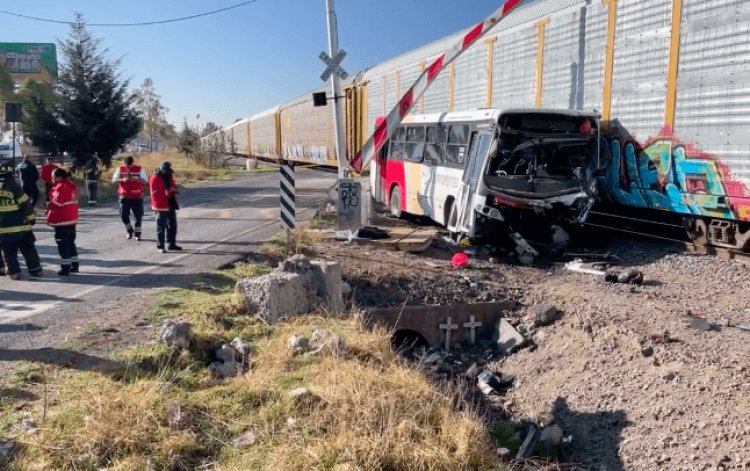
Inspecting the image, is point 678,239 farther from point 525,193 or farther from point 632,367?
point 632,367

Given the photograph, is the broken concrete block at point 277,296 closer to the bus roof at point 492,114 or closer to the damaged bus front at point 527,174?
the damaged bus front at point 527,174

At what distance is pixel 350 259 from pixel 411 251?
52.4 inches

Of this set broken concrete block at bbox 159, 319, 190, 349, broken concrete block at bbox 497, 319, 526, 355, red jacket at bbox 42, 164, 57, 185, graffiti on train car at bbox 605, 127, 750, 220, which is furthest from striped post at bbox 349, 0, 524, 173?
broken concrete block at bbox 159, 319, 190, 349

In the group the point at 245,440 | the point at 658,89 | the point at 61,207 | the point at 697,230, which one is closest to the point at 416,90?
the point at 658,89

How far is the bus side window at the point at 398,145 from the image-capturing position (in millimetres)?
13271

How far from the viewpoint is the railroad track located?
866 centimetres

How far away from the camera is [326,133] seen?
2150 cm

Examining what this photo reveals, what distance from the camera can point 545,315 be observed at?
7.20 m

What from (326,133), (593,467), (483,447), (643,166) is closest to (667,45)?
(643,166)

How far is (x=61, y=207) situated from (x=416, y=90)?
6992 millimetres

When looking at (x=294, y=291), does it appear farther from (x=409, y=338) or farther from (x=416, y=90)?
(x=416, y=90)

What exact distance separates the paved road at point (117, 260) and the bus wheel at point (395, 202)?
7.48ft

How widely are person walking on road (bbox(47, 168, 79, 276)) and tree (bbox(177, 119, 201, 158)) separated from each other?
113 ft

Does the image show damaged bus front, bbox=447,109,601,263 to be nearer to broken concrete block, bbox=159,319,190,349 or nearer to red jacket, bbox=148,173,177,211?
red jacket, bbox=148,173,177,211
